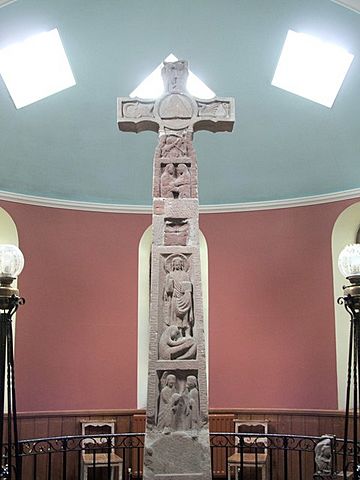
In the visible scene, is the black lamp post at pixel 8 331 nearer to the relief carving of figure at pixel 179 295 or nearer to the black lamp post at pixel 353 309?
the relief carving of figure at pixel 179 295

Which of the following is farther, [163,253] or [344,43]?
[344,43]

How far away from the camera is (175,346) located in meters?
5.35

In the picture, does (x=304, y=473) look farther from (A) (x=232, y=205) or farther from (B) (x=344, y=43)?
(B) (x=344, y=43)

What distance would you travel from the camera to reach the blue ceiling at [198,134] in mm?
7484

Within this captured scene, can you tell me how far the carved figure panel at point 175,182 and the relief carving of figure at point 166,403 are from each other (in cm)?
153

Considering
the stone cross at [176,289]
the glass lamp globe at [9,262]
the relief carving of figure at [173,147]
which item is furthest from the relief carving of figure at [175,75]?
the glass lamp globe at [9,262]

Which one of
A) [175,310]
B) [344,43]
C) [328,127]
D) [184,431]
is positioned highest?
[344,43]

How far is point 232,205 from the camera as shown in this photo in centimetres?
1009

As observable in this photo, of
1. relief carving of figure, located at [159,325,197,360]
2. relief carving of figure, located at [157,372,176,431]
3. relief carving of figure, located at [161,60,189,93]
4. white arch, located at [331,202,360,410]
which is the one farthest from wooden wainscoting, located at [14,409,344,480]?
relief carving of figure, located at [161,60,189,93]

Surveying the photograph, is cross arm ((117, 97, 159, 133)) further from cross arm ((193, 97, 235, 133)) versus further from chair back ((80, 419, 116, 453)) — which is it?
chair back ((80, 419, 116, 453))

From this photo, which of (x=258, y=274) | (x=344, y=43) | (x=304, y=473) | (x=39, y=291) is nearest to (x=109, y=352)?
(x=39, y=291)

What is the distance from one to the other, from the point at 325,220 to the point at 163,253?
467 centimetres

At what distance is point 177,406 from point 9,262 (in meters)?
1.82

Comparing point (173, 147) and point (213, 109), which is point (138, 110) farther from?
point (213, 109)
